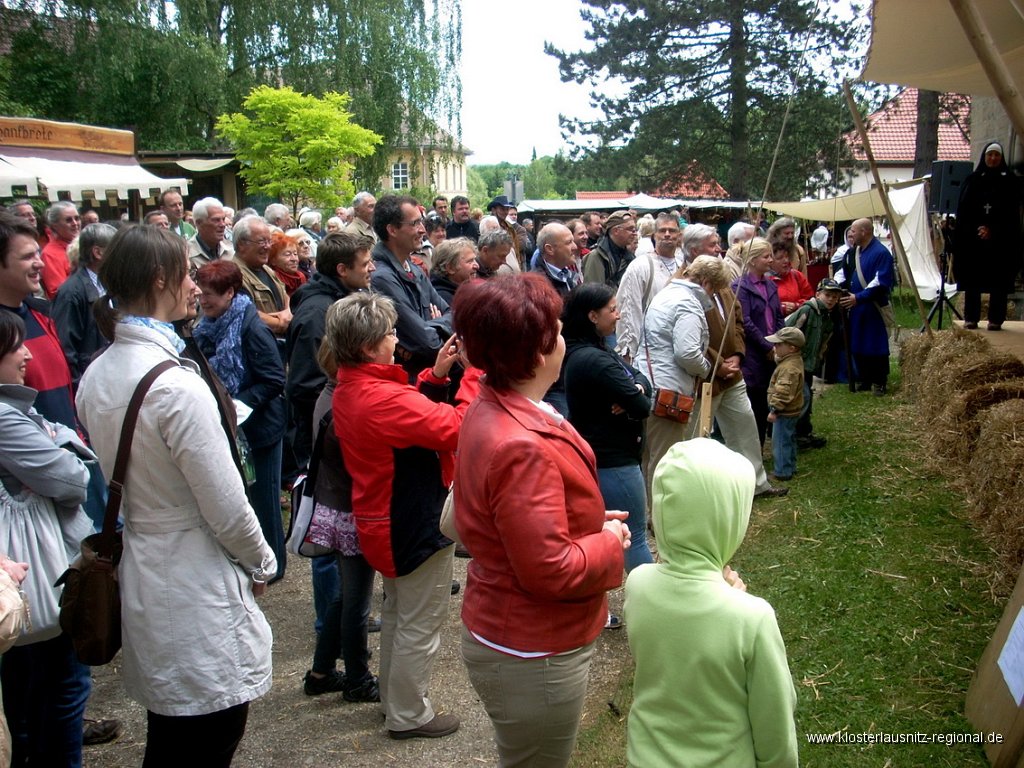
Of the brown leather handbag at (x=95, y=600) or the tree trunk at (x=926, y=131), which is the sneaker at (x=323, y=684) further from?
the tree trunk at (x=926, y=131)

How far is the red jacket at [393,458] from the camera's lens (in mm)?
3240

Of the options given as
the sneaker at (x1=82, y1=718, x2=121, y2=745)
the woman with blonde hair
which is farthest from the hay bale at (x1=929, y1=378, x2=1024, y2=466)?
the sneaker at (x1=82, y1=718, x2=121, y2=745)

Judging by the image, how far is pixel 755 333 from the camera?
6711mm

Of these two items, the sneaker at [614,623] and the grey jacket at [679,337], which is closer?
the sneaker at [614,623]

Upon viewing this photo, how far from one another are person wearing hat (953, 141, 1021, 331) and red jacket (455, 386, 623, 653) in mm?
7533

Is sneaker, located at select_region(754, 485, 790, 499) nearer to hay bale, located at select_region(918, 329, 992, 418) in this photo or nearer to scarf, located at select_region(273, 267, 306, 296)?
hay bale, located at select_region(918, 329, 992, 418)

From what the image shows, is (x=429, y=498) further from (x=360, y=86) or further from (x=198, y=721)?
(x=360, y=86)

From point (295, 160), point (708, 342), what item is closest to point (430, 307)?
point (708, 342)

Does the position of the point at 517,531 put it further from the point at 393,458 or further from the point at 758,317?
the point at 758,317

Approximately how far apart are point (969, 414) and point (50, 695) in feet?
19.7

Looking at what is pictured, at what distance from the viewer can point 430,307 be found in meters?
5.19

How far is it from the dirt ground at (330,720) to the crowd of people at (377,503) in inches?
4.6

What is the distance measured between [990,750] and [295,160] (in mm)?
17769

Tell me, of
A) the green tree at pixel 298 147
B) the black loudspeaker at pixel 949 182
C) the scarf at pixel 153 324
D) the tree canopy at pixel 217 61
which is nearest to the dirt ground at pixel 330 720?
the scarf at pixel 153 324
